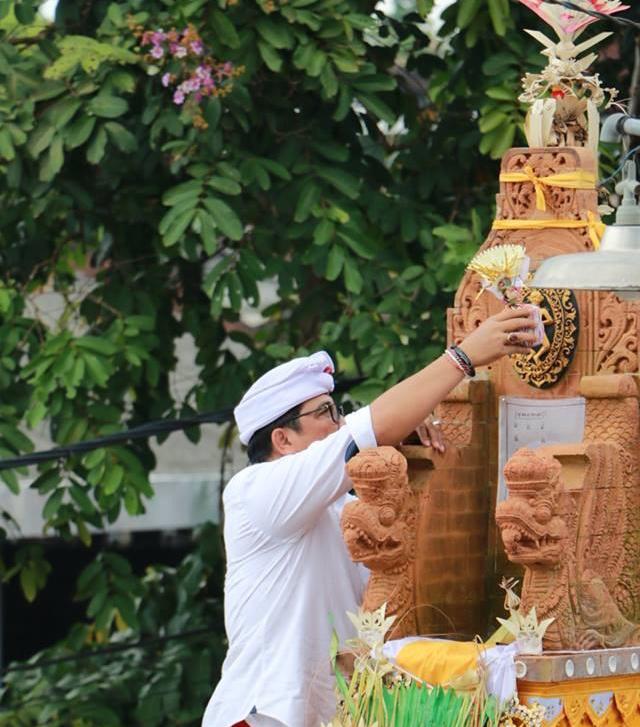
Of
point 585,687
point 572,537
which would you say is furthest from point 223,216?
point 585,687

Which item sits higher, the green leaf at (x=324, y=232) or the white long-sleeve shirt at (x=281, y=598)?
the green leaf at (x=324, y=232)

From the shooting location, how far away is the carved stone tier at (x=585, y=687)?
426cm

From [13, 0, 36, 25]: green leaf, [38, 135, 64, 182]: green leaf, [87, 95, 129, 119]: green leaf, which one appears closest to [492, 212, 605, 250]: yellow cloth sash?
[87, 95, 129, 119]: green leaf

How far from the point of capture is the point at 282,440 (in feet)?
15.7

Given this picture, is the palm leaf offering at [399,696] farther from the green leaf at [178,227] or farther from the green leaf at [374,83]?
the green leaf at [374,83]

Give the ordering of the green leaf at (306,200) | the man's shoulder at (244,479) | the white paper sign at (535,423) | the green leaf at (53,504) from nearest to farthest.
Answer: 1. the man's shoulder at (244,479)
2. the white paper sign at (535,423)
3. the green leaf at (306,200)
4. the green leaf at (53,504)

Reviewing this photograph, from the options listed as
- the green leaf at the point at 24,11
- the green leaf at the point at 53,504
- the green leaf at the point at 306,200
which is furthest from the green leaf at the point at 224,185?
the green leaf at the point at 53,504

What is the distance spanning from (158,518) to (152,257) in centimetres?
362

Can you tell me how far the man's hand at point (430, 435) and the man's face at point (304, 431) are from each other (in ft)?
0.83

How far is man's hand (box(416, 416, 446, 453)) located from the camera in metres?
4.77

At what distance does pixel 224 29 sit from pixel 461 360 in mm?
2444

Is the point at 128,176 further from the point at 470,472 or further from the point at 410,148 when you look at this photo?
the point at 470,472

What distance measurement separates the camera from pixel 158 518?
10.9 meters

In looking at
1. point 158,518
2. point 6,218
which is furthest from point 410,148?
point 158,518
